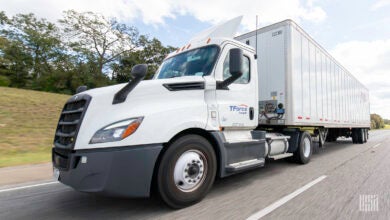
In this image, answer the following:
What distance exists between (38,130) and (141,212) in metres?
11.8

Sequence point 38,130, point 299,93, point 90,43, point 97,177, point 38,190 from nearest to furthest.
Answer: point 97,177
point 38,190
point 299,93
point 38,130
point 90,43

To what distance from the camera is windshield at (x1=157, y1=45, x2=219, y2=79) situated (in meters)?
4.20

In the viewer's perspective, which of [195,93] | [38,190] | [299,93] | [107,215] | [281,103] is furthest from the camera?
[299,93]

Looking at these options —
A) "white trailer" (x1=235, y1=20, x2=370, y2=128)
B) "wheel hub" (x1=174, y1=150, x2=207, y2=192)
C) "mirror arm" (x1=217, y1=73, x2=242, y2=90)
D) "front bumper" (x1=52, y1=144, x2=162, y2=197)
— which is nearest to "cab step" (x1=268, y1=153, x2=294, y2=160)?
"white trailer" (x1=235, y1=20, x2=370, y2=128)

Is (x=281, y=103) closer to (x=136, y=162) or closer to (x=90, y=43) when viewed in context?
(x=136, y=162)

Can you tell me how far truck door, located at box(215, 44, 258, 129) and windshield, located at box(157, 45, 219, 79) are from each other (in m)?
0.18

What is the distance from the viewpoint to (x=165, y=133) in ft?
10.6

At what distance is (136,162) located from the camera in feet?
9.80

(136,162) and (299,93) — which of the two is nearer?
(136,162)

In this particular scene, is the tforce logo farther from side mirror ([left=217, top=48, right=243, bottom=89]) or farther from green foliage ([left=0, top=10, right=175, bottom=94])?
green foliage ([left=0, top=10, right=175, bottom=94])

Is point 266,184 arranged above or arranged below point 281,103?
below

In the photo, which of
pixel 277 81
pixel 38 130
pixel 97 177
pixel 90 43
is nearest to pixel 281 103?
pixel 277 81

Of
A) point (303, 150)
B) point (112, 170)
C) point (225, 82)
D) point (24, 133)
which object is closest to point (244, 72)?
point (225, 82)

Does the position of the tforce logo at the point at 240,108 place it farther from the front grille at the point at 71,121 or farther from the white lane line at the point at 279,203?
the front grille at the point at 71,121
